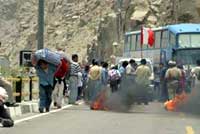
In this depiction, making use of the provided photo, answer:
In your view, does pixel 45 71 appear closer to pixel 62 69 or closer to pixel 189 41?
pixel 62 69

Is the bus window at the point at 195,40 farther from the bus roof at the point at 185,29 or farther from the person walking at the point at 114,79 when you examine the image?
the person walking at the point at 114,79

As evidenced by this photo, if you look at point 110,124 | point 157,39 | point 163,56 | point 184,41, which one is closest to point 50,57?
point 110,124

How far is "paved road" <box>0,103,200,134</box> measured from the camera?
16.4 m

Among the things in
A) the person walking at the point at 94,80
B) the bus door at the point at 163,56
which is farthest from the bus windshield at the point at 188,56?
the person walking at the point at 94,80

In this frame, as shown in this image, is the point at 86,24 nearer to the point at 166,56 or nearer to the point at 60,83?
the point at 166,56

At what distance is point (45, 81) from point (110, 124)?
4.94m

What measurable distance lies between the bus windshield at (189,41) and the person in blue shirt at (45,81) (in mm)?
15876

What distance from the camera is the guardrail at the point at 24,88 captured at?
23.8m

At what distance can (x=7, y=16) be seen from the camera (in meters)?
132

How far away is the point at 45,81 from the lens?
2278 cm

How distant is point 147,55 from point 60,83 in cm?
1988

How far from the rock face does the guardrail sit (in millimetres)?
43456

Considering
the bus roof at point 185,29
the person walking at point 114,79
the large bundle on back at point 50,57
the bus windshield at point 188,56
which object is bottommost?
the person walking at point 114,79

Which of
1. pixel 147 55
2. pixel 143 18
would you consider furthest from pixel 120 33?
pixel 147 55
